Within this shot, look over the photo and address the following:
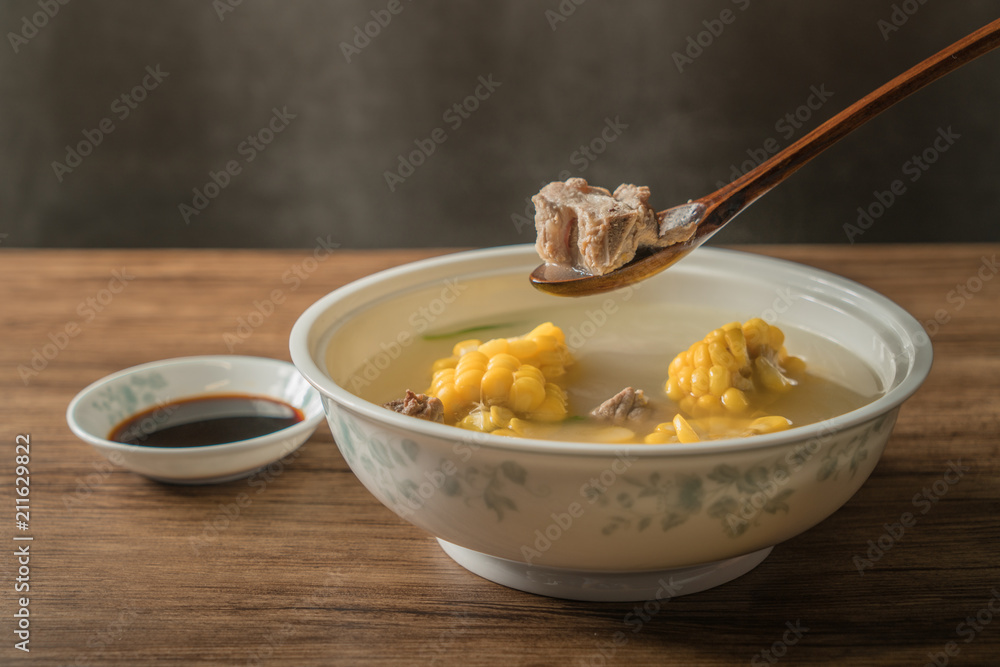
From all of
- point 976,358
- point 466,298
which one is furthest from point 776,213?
point 466,298

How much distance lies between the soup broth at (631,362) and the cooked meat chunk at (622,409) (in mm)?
16

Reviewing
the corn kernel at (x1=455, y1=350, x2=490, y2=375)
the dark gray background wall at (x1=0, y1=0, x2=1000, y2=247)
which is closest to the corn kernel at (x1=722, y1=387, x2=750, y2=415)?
the corn kernel at (x1=455, y1=350, x2=490, y2=375)

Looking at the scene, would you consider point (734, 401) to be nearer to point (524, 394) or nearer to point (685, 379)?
point (685, 379)

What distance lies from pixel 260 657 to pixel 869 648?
0.61 metres

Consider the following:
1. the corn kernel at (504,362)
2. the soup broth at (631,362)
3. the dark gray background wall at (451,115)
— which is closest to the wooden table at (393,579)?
the soup broth at (631,362)

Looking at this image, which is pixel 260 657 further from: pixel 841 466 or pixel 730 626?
pixel 841 466

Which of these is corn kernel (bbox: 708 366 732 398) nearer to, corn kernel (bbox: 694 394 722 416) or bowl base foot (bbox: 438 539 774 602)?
corn kernel (bbox: 694 394 722 416)

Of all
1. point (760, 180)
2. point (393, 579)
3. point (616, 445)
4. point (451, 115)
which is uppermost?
point (760, 180)

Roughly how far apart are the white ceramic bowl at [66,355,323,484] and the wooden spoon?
1.38 feet

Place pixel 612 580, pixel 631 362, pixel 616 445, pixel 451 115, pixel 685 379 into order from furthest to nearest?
pixel 451 115, pixel 631 362, pixel 685 379, pixel 612 580, pixel 616 445

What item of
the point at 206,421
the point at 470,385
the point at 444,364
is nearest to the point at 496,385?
the point at 470,385

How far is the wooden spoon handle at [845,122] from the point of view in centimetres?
92

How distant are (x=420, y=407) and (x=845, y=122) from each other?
0.61m

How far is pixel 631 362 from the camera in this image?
4.09 ft
